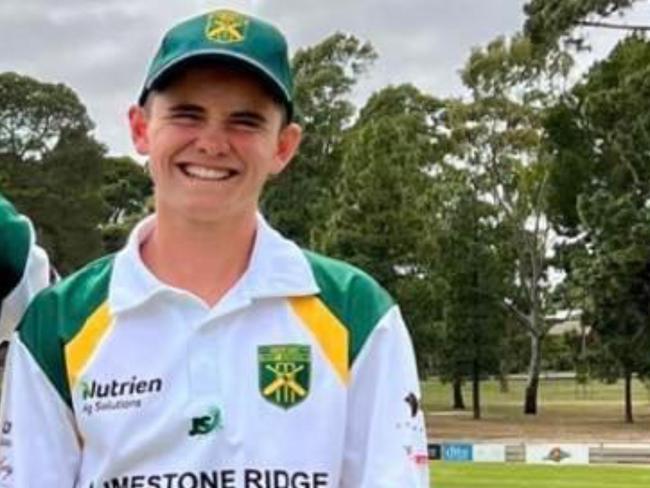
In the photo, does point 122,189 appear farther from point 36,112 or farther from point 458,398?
point 458,398

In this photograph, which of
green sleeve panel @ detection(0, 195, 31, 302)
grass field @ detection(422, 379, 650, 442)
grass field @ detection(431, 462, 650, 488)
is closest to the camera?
green sleeve panel @ detection(0, 195, 31, 302)

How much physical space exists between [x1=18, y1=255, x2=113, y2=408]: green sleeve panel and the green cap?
12.1 inches

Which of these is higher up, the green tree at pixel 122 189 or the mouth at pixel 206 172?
the green tree at pixel 122 189

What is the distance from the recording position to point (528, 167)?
4606 cm

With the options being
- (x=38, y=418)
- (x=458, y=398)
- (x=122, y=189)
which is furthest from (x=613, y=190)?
(x=38, y=418)

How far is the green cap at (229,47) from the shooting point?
7.32ft

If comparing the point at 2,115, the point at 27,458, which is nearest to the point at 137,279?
the point at 27,458

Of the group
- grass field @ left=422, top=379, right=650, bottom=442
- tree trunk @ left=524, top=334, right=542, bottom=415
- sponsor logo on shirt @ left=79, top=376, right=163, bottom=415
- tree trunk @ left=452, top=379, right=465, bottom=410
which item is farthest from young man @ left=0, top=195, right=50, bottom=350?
tree trunk @ left=452, top=379, right=465, bottom=410

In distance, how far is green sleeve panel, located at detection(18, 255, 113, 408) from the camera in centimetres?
225

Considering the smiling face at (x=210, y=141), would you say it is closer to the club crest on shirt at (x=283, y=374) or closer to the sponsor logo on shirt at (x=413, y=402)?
the club crest on shirt at (x=283, y=374)

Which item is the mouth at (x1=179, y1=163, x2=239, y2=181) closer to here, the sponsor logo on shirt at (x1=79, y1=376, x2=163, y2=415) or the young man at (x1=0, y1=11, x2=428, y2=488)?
the young man at (x1=0, y1=11, x2=428, y2=488)

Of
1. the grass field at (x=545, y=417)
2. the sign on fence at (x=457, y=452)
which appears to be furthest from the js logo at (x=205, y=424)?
the grass field at (x=545, y=417)

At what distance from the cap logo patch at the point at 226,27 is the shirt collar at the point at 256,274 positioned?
30 centimetres

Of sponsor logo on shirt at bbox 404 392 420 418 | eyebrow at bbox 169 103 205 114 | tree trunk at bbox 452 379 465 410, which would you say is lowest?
sponsor logo on shirt at bbox 404 392 420 418
